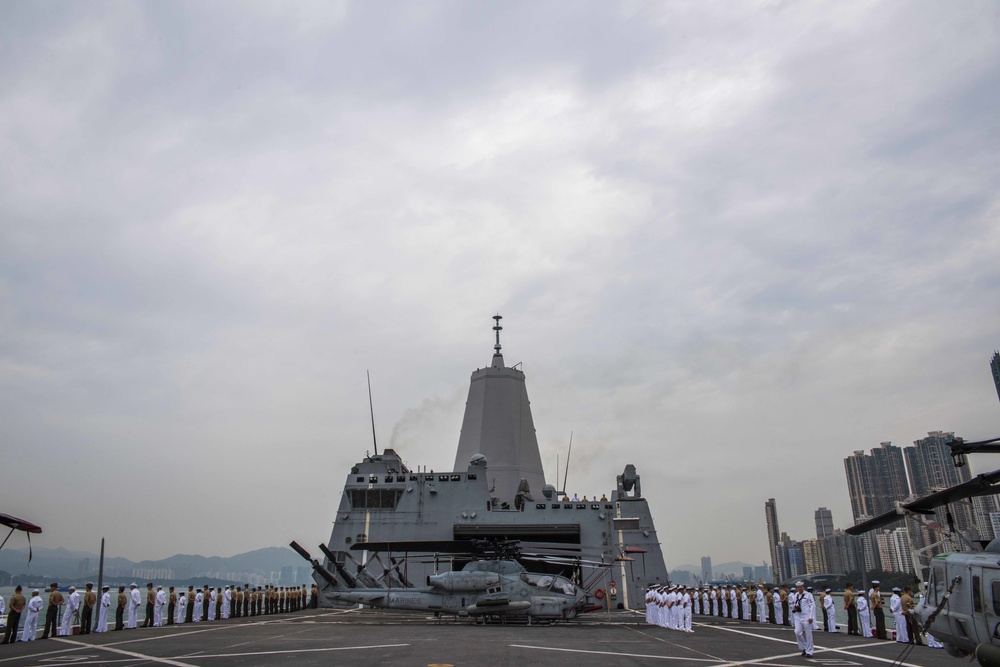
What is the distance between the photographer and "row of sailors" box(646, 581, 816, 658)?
42.5ft

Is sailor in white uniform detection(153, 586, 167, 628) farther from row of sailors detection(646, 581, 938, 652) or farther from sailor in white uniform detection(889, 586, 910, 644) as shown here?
sailor in white uniform detection(889, 586, 910, 644)

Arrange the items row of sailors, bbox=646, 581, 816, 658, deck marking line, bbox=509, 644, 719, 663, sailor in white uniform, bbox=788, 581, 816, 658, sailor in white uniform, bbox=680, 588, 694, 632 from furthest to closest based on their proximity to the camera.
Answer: sailor in white uniform, bbox=680, 588, 694, 632 → row of sailors, bbox=646, 581, 816, 658 → sailor in white uniform, bbox=788, 581, 816, 658 → deck marking line, bbox=509, 644, 719, 663

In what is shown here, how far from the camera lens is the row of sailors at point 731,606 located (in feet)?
42.5

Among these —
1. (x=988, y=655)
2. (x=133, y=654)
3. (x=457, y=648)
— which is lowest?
(x=457, y=648)

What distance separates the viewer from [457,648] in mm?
13523

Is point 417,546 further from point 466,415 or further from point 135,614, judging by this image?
A: point 466,415

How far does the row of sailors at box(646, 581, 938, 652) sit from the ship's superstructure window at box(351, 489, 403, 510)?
13135mm

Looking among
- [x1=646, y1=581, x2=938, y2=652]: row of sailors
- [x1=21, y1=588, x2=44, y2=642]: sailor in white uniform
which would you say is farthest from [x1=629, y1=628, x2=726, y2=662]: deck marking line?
[x1=21, y1=588, x2=44, y2=642]: sailor in white uniform

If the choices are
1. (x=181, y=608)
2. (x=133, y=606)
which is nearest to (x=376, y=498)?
(x=181, y=608)

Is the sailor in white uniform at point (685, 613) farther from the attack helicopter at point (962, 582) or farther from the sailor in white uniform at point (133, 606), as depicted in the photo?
the sailor in white uniform at point (133, 606)

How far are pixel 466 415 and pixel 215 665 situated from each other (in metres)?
26.8

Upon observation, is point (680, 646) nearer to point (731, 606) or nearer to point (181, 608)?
point (731, 606)

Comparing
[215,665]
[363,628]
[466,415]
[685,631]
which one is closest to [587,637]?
[685,631]

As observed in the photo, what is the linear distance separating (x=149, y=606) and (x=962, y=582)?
935 inches
